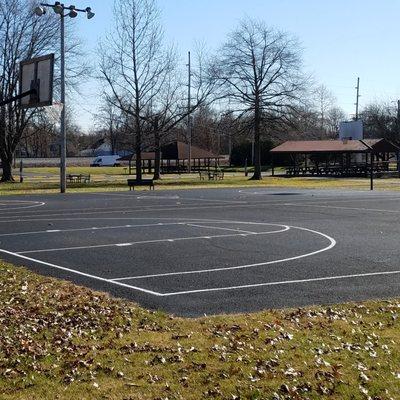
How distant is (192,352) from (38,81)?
6115 millimetres

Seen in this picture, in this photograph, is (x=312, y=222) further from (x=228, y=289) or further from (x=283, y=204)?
(x=228, y=289)

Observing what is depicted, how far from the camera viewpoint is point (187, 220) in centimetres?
2180

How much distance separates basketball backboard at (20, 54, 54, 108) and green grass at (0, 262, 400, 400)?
11.2 feet

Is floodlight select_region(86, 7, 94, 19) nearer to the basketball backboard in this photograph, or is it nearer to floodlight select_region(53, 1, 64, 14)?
floodlight select_region(53, 1, 64, 14)

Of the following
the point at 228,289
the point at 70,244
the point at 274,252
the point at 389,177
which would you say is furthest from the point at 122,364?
the point at 389,177

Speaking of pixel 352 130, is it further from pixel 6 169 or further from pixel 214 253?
pixel 214 253

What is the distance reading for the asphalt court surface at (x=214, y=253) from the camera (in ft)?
32.4

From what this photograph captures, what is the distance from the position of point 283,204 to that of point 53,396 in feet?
81.6

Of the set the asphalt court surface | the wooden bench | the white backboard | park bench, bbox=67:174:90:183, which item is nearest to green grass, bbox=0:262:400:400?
the asphalt court surface

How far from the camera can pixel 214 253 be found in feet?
46.0

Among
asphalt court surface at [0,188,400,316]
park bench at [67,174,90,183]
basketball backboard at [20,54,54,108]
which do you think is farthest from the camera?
park bench at [67,174,90,183]

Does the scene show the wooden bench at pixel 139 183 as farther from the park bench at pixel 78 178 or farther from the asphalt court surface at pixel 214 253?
the asphalt court surface at pixel 214 253

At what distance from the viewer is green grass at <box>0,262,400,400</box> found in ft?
18.2

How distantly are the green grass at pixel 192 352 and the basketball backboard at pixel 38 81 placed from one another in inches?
135
